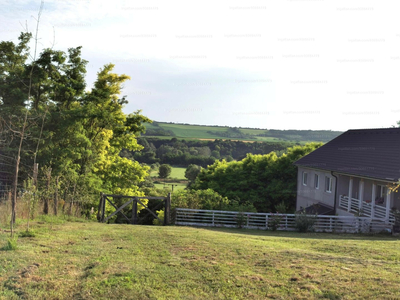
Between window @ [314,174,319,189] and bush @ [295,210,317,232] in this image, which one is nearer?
bush @ [295,210,317,232]

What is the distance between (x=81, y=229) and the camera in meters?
12.4

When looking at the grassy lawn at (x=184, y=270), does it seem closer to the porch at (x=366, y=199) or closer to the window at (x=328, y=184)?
the porch at (x=366, y=199)

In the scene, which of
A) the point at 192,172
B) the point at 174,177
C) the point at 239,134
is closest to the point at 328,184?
the point at 192,172

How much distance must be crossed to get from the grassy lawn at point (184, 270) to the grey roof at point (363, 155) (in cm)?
940

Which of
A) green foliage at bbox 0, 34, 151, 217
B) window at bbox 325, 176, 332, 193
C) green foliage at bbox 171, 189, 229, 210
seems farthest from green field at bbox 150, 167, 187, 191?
green foliage at bbox 171, 189, 229, 210

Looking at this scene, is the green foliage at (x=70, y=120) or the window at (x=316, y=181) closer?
the green foliage at (x=70, y=120)

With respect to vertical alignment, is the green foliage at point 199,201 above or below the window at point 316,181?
below

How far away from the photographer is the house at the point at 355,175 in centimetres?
1927

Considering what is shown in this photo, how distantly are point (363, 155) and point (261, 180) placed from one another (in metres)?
11.7

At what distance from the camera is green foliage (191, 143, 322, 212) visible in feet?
103

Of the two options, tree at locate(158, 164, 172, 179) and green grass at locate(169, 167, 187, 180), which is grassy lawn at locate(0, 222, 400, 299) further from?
green grass at locate(169, 167, 187, 180)

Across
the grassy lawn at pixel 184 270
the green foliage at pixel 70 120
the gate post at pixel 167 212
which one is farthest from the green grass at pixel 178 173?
the grassy lawn at pixel 184 270

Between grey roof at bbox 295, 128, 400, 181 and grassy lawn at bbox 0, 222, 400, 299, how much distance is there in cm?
940

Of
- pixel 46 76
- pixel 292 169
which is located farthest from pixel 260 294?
pixel 292 169
